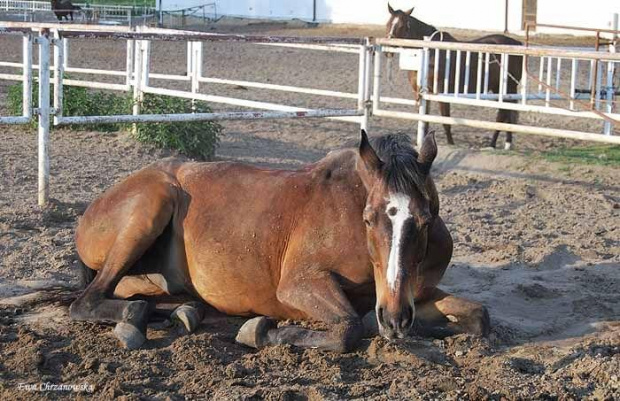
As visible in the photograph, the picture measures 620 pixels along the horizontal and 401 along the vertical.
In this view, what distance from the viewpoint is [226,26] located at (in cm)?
3747

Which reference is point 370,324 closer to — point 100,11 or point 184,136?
point 184,136

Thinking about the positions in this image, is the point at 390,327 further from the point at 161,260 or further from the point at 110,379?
the point at 161,260

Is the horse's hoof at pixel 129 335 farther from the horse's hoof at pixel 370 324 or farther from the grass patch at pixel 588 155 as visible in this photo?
the grass patch at pixel 588 155

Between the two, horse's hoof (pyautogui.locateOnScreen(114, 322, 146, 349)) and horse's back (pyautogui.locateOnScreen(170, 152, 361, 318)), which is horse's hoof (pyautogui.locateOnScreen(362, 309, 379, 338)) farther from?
horse's hoof (pyautogui.locateOnScreen(114, 322, 146, 349))

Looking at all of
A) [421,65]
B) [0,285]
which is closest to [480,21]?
[421,65]

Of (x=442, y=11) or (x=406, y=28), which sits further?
(x=442, y=11)

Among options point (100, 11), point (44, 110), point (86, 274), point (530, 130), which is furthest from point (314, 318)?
point (100, 11)

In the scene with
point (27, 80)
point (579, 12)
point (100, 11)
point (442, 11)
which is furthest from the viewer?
point (442, 11)

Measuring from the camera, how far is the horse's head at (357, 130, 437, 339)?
408 centimetres

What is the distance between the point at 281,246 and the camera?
497 cm

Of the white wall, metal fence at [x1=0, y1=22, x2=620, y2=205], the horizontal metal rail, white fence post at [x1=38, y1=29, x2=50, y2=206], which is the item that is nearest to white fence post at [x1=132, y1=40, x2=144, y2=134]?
metal fence at [x1=0, y1=22, x2=620, y2=205]

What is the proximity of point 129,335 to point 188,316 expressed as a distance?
13.5 inches

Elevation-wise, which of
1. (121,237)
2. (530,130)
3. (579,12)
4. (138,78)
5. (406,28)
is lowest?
(121,237)

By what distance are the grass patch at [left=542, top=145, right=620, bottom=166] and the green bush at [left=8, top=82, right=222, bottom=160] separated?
11.6ft
